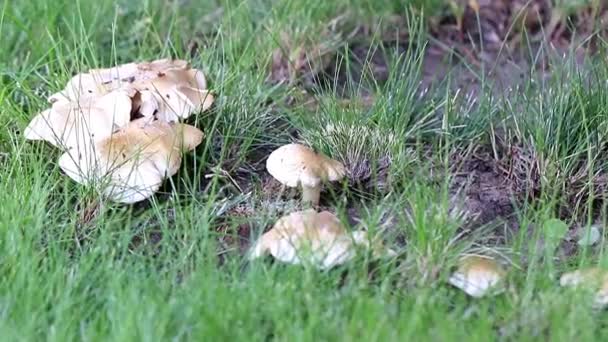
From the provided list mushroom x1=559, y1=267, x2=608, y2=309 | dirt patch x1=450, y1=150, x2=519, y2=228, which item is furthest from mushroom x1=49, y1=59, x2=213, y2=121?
mushroom x1=559, y1=267, x2=608, y2=309

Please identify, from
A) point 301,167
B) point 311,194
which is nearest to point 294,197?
point 311,194

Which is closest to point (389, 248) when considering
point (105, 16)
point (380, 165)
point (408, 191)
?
point (408, 191)

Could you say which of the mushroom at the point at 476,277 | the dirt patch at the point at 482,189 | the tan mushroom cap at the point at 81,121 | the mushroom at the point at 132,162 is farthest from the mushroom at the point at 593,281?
the tan mushroom cap at the point at 81,121

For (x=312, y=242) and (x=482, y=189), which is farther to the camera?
(x=482, y=189)

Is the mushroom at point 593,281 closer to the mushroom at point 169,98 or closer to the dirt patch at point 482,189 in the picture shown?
the dirt patch at point 482,189

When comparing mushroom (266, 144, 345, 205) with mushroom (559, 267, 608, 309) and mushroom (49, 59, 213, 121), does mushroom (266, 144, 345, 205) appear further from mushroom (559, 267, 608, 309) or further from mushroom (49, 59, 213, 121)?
mushroom (559, 267, 608, 309)

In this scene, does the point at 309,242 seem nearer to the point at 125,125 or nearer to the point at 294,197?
the point at 294,197
